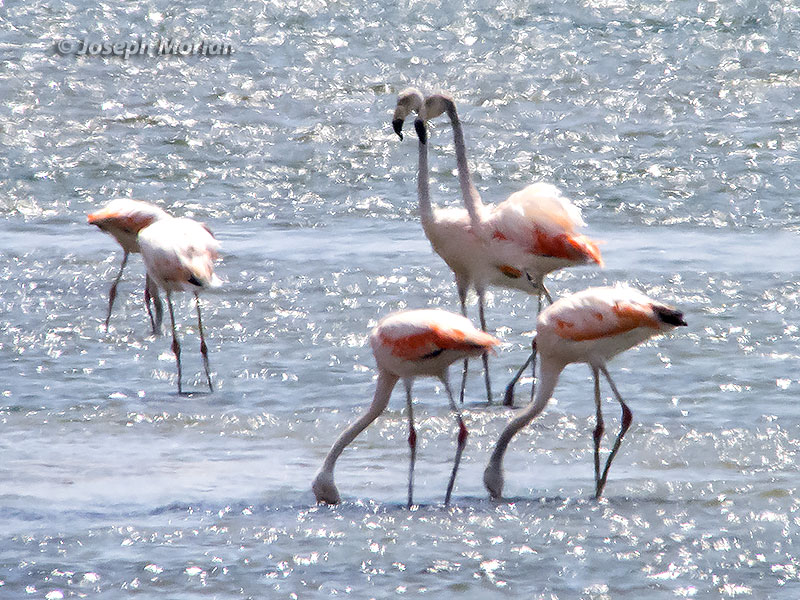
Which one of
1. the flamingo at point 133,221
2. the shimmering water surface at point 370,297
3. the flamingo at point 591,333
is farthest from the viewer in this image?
the flamingo at point 133,221

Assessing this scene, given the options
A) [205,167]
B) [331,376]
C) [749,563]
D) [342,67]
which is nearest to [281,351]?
[331,376]

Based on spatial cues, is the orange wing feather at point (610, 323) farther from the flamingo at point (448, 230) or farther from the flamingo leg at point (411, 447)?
the flamingo at point (448, 230)

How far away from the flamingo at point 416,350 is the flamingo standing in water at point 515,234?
49.9 inches

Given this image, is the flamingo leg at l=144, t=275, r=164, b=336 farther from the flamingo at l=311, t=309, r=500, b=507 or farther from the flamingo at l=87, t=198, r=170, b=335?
the flamingo at l=311, t=309, r=500, b=507

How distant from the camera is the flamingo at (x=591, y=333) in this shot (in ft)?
15.9

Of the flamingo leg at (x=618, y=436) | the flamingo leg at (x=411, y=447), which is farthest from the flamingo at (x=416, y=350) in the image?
the flamingo leg at (x=618, y=436)

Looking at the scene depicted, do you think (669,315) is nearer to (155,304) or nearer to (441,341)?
(441,341)

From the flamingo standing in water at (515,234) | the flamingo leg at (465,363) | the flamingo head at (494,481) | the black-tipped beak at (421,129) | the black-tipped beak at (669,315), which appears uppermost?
the black-tipped beak at (421,129)

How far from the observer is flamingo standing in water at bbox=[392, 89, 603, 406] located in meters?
6.09

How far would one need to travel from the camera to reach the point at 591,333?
491 centimetres

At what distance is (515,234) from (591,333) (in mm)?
1306

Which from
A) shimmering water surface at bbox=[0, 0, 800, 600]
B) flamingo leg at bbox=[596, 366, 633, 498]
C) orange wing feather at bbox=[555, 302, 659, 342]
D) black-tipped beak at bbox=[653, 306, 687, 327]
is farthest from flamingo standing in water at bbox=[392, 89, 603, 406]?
black-tipped beak at bbox=[653, 306, 687, 327]

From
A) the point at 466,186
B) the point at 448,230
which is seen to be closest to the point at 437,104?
the point at 466,186

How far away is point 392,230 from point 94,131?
3.36 m
